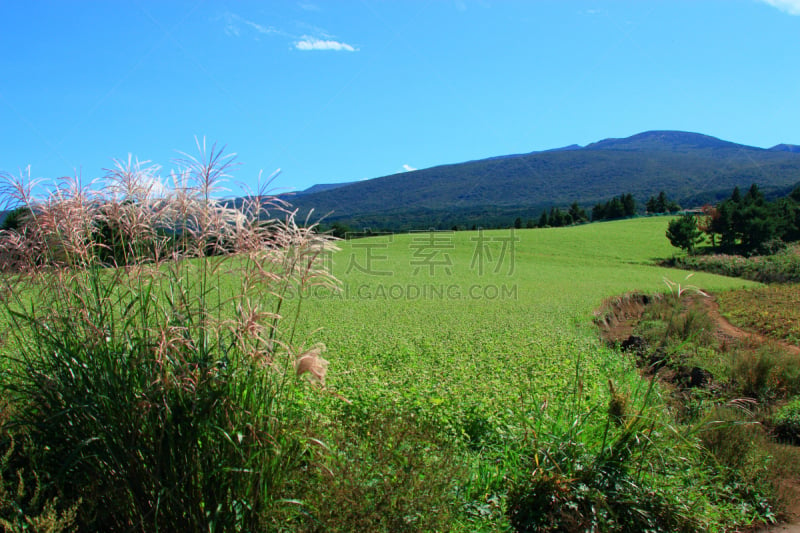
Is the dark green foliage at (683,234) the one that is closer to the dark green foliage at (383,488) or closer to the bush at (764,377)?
the bush at (764,377)

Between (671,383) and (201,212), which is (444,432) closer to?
(201,212)

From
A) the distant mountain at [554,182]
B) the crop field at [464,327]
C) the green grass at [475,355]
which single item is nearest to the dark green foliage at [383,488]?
the green grass at [475,355]

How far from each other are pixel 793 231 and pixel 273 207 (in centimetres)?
4160

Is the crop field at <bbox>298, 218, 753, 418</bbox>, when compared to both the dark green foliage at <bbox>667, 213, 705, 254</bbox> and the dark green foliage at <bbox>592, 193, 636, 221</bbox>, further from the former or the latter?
the dark green foliage at <bbox>592, 193, 636, 221</bbox>

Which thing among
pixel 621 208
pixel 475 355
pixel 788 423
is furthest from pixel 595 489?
pixel 621 208

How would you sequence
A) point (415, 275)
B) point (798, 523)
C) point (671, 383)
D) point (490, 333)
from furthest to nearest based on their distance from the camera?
point (415, 275)
point (490, 333)
point (671, 383)
point (798, 523)

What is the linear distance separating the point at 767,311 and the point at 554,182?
13009 centimetres

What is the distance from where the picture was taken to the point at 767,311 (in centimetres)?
1065

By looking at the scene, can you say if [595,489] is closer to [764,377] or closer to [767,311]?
[764,377]

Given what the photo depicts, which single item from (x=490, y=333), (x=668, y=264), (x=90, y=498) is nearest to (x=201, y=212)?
(x=90, y=498)

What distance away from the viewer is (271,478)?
221 centimetres

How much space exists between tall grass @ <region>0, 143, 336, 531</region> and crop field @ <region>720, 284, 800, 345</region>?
28.8 feet

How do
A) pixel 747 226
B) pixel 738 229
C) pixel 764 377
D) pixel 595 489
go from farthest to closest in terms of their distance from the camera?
1. pixel 738 229
2. pixel 747 226
3. pixel 764 377
4. pixel 595 489

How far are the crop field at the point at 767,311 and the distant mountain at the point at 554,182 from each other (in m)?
87.9
